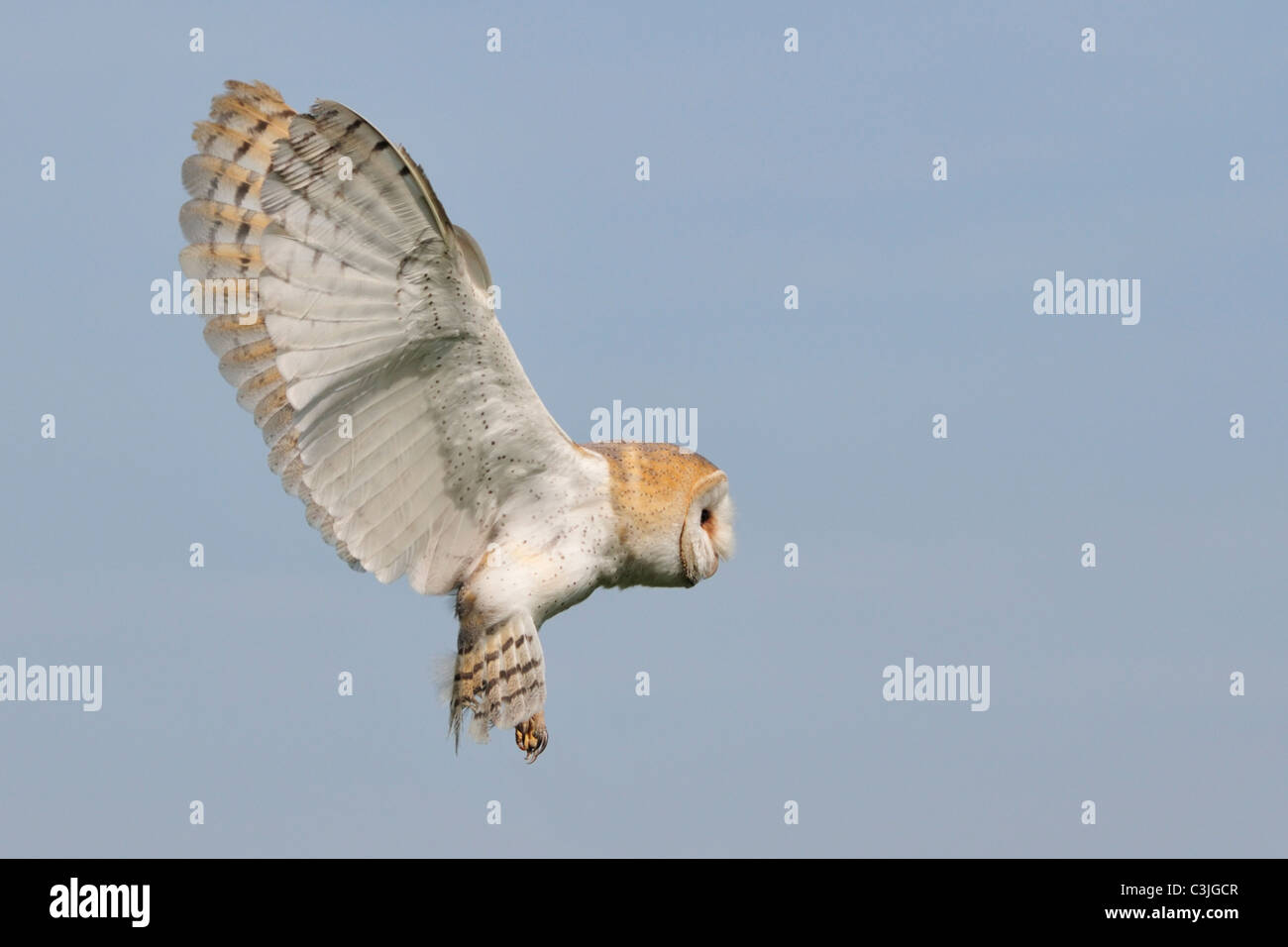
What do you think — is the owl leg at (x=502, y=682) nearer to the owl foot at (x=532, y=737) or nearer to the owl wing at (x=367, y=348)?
the owl foot at (x=532, y=737)

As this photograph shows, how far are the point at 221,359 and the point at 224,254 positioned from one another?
496mm

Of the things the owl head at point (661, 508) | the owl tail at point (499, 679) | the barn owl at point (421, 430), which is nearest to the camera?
the barn owl at point (421, 430)

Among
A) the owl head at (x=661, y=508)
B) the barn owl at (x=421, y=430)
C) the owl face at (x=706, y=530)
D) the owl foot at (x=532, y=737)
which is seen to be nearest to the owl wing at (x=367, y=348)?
the barn owl at (x=421, y=430)

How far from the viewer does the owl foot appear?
8.77 m

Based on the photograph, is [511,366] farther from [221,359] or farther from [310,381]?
[221,359]

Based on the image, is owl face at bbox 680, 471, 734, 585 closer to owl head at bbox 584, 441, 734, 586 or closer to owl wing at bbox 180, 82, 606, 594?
owl head at bbox 584, 441, 734, 586

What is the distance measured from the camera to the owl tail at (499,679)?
867cm

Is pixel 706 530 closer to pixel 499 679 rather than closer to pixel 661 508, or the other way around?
pixel 661 508

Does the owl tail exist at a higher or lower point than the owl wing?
lower

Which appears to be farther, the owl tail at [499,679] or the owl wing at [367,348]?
the owl tail at [499,679]

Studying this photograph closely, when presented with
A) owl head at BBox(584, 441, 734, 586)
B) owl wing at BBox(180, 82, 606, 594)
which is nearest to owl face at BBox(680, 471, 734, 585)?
owl head at BBox(584, 441, 734, 586)

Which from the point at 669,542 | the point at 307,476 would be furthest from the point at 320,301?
the point at 669,542

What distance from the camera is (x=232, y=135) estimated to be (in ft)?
29.3

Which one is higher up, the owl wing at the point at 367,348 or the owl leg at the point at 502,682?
the owl wing at the point at 367,348
